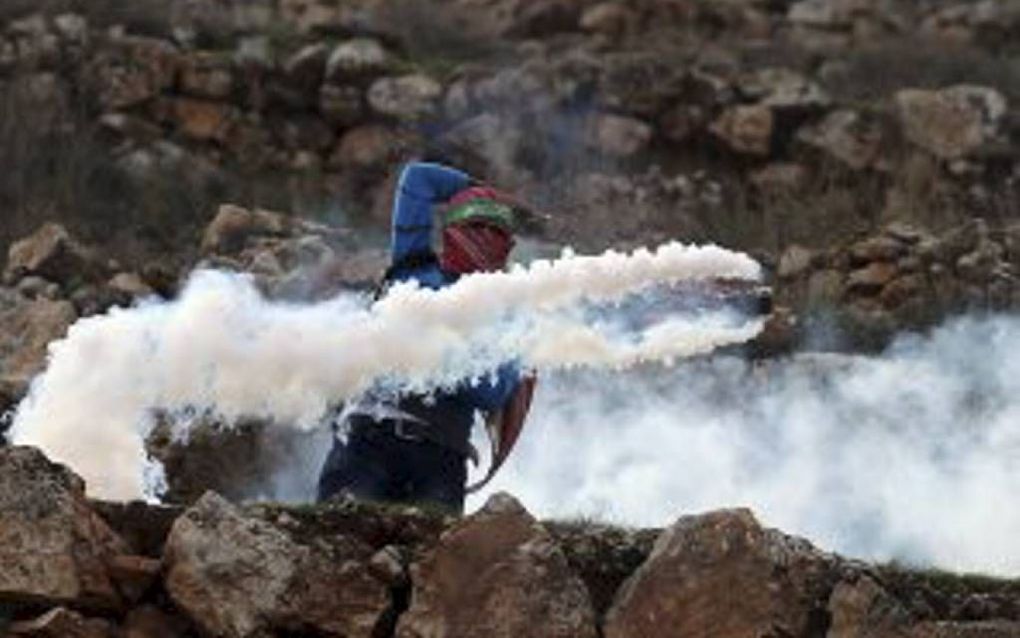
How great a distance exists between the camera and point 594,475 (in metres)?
11.1

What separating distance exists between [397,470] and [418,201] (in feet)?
3.69

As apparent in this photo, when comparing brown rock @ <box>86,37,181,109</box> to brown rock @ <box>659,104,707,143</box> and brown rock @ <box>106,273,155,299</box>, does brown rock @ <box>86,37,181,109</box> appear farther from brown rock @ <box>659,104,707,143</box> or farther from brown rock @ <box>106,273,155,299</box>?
brown rock @ <box>106,273,155,299</box>

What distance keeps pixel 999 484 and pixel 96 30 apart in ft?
32.9

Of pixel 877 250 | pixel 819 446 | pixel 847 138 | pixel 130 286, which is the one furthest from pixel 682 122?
pixel 819 446

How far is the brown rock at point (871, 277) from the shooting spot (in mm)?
13977

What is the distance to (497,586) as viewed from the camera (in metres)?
6.14

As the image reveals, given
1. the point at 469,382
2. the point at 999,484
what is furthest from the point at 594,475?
the point at 469,382

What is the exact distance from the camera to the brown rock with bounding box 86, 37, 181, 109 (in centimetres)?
1738

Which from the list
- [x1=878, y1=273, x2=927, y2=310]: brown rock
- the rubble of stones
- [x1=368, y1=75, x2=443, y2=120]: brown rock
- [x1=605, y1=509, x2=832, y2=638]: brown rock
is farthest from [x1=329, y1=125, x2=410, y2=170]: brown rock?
[x1=605, y1=509, x2=832, y2=638]: brown rock

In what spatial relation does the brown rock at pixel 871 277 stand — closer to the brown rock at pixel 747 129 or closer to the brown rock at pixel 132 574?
the brown rock at pixel 747 129

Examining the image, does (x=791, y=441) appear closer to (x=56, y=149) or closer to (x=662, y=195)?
(x=662, y=195)

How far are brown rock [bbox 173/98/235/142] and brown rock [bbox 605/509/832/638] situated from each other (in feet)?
38.1

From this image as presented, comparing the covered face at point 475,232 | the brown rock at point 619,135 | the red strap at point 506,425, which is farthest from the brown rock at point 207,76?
the red strap at point 506,425

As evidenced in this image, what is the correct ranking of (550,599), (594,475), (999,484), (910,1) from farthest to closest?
(910,1) → (594,475) → (999,484) → (550,599)
